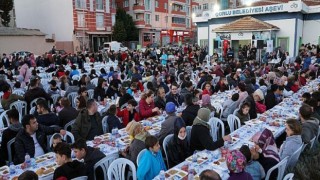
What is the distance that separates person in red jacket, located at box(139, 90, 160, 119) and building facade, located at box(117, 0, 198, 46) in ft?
133

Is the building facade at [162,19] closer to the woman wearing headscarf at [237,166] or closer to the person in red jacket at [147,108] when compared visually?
the person in red jacket at [147,108]

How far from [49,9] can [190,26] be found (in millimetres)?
30953

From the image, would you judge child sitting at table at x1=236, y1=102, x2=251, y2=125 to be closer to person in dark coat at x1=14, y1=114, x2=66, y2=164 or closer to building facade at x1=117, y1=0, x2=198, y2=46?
person in dark coat at x1=14, y1=114, x2=66, y2=164

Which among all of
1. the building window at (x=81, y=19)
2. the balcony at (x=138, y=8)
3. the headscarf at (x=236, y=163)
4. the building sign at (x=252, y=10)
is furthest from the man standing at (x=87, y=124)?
the balcony at (x=138, y=8)

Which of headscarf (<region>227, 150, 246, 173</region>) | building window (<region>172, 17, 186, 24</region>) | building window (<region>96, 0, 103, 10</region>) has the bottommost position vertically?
headscarf (<region>227, 150, 246, 173</region>)

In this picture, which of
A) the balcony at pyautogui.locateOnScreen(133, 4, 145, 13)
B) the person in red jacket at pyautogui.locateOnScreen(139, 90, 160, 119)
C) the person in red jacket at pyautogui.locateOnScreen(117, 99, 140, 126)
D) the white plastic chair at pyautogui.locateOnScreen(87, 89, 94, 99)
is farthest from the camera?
the balcony at pyautogui.locateOnScreen(133, 4, 145, 13)

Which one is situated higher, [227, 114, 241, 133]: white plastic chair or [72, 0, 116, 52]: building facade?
[72, 0, 116, 52]: building facade

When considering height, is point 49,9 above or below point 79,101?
above

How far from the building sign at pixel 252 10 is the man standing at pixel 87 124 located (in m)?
20.6

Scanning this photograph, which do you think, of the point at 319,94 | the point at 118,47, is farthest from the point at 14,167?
the point at 118,47

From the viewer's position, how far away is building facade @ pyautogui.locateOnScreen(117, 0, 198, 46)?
4816 centimetres

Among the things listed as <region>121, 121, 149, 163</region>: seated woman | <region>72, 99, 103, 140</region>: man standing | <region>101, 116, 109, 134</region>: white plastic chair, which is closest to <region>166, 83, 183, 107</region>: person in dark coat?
<region>101, 116, 109, 134</region>: white plastic chair

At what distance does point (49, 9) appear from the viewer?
39.7 m

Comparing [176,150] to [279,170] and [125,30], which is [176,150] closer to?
[279,170]
